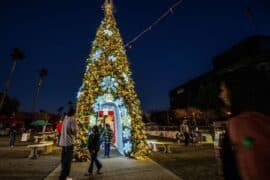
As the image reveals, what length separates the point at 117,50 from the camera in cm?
1497

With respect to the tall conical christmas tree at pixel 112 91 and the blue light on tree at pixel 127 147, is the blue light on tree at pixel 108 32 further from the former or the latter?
the blue light on tree at pixel 127 147

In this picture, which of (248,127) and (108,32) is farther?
(108,32)

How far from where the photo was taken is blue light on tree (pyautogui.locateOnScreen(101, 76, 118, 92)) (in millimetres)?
14547

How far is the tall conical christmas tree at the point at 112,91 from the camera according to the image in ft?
45.7

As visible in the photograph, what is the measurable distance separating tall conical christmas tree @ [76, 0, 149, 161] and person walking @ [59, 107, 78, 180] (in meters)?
5.88

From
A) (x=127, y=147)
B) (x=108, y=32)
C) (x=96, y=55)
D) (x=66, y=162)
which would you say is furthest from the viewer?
(x=108, y=32)

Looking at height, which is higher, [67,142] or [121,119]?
[121,119]

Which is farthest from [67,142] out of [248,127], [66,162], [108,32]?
[108,32]

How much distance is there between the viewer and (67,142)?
24.6 feet

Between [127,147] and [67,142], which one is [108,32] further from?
[67,142]

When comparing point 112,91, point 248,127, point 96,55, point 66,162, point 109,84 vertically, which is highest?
point 96,55

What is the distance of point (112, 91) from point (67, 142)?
7254 mm

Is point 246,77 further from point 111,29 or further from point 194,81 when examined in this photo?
point 194,81

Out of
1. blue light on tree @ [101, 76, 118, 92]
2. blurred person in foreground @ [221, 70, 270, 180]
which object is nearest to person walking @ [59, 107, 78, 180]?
blurred person in foreground @ [221, 70, 270, 180]
